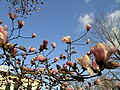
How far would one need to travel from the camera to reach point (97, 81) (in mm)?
2197

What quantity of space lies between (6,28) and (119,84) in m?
1.59

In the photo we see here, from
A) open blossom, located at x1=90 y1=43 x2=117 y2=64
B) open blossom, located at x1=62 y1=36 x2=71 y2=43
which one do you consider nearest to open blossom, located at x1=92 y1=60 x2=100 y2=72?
open blossom, located at x1=90 y1=43 x2=117 y2=64

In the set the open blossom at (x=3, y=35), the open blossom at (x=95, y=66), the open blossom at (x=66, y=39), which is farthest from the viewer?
the open blossom at (x=66, y=39)

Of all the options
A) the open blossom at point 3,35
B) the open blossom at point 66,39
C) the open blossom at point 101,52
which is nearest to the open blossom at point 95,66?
the open blossom at point 101,52

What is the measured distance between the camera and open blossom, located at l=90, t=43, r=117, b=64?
1064 mm

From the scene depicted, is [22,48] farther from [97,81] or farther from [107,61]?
[97,81]

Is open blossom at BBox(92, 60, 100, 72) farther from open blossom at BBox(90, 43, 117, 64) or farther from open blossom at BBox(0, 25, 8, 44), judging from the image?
open blossom at BBox(0, 25, 8, 44)

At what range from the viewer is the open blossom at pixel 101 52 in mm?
1064

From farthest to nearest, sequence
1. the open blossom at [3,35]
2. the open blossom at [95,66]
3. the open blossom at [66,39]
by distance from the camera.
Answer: the open blossom at [66,39] < the open blossom at [3,35] < the open blossom at [95,66]

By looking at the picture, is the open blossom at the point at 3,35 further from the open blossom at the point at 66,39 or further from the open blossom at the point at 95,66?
the open blossom at the point at 66,39

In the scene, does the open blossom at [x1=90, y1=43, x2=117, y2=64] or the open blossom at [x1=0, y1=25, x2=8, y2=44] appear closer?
the open blossom at [x1=90, y1=43, x2=117, y2=64]

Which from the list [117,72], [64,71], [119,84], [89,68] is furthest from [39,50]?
[117,72]

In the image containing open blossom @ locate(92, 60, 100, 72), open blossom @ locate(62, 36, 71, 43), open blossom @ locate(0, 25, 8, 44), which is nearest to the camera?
open blossom @ locate(92, 60, 100, 72)

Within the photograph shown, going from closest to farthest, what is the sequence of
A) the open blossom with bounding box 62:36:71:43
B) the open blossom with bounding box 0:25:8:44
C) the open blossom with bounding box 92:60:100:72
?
1. the open blossom with bounding box 92:60:100:72
2. the open blossom with bounding box 0:25:8:44
3. the open blossom with bounding box 62:36:71:43
